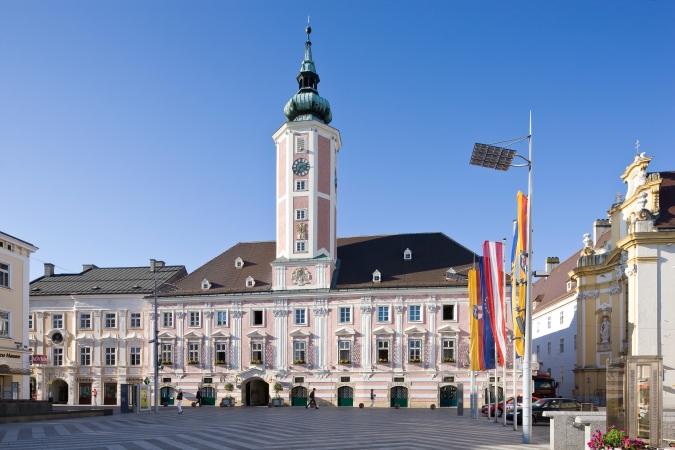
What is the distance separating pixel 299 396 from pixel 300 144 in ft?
70.2

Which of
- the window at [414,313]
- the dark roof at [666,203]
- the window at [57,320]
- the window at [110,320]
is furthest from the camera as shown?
the window at [57,320]

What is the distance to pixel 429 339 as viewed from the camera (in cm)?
5825

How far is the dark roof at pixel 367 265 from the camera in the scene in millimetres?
59875

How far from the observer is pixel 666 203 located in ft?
149

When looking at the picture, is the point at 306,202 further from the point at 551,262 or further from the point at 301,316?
the point at 551,262

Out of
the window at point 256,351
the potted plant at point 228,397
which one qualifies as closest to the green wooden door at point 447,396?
the window at point 256,351

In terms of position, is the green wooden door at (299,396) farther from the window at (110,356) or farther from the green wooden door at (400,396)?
the window at (110,356)

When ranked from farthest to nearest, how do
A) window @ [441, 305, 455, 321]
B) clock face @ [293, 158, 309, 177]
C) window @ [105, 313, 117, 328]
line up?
1. window @ [105, 313, 117, 328]
2. clock face @ [293, 158, 309, 177]
3. window @ [441, 305, 455, 321]

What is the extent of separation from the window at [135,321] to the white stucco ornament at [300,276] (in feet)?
47.7

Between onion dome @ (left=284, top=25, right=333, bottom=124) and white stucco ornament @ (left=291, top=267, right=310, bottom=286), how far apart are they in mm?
13138

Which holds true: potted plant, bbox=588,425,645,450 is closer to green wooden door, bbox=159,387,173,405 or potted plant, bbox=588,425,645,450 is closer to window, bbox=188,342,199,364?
window, bbox=188,342,199,364

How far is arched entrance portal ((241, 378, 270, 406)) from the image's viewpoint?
201 ft

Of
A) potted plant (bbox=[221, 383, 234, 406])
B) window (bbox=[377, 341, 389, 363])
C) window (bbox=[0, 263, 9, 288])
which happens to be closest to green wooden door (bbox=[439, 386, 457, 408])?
window (bbox=[377, 341, 389, 363])

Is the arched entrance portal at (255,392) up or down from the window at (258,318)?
down
